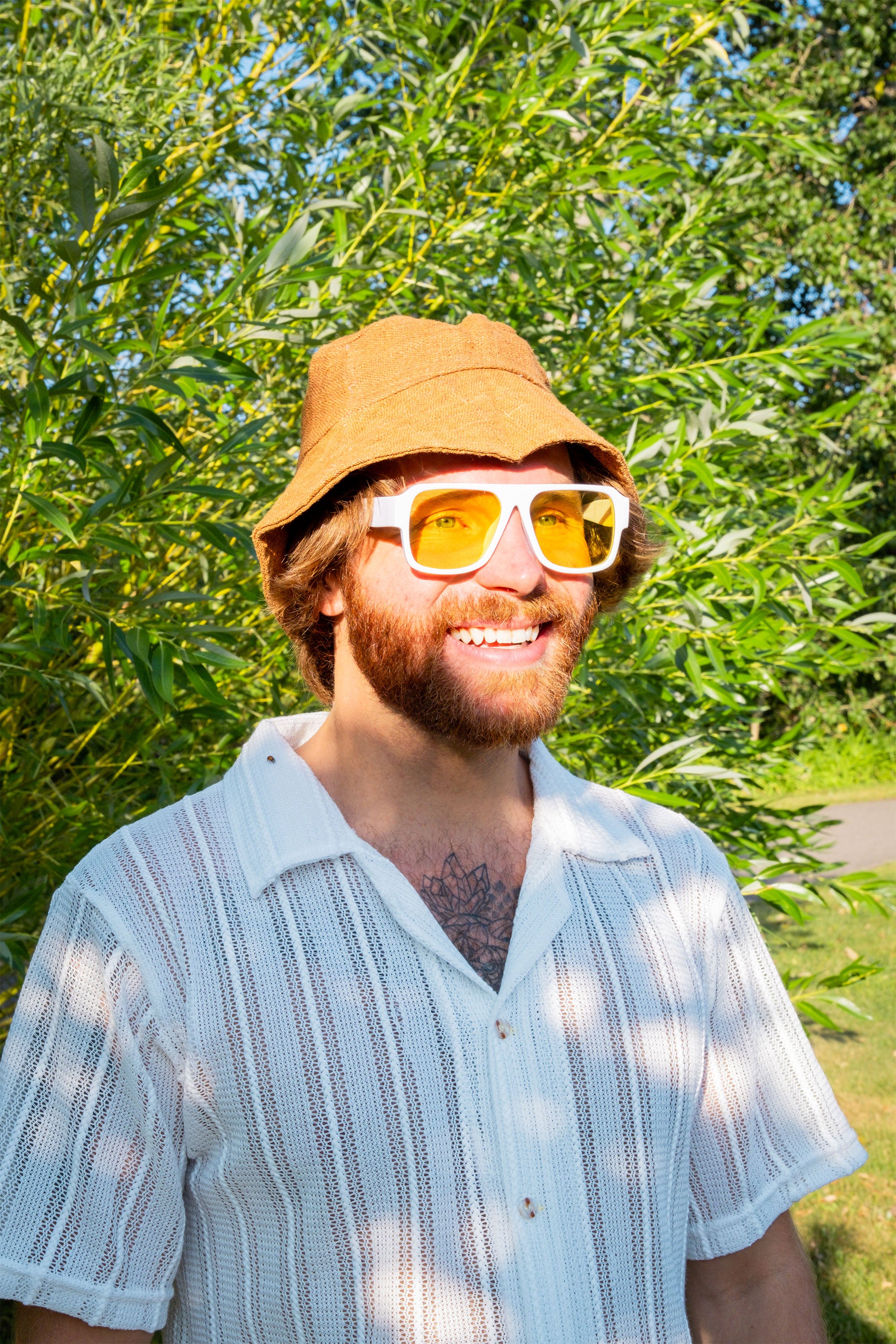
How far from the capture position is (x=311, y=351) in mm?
2826

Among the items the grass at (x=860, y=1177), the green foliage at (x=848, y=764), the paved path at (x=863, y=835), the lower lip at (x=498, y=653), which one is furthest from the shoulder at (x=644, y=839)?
the green foliage at (x=848, y=764)

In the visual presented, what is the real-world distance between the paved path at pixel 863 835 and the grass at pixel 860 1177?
104 cm

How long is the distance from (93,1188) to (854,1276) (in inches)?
157

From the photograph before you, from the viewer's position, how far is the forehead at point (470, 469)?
1619 mm

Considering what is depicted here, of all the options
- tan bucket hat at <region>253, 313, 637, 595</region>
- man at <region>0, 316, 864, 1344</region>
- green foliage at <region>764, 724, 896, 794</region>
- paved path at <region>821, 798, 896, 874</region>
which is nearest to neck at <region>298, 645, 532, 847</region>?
man at <region>0, 316, 864, 1344</region>

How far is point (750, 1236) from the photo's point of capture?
1585 mm

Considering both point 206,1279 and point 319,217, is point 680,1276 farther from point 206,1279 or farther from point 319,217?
point 319,217

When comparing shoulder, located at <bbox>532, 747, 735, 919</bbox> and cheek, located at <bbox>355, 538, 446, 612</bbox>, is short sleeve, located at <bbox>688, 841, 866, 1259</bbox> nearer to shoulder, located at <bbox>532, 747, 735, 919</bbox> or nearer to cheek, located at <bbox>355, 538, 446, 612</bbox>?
shoulder, located at <bbox>532, 747, 735, 919</bbox>

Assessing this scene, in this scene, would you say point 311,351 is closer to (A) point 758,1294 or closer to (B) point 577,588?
(B) point 577,588

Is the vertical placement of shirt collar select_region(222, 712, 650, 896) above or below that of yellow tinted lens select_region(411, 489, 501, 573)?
below

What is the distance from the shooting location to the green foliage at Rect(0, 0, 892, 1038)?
2.20m

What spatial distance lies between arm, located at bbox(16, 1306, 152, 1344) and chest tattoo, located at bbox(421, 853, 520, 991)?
575 mm

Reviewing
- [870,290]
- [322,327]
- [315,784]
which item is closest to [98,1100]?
[315,784]

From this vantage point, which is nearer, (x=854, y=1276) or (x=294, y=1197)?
(x=294, y=1197)
